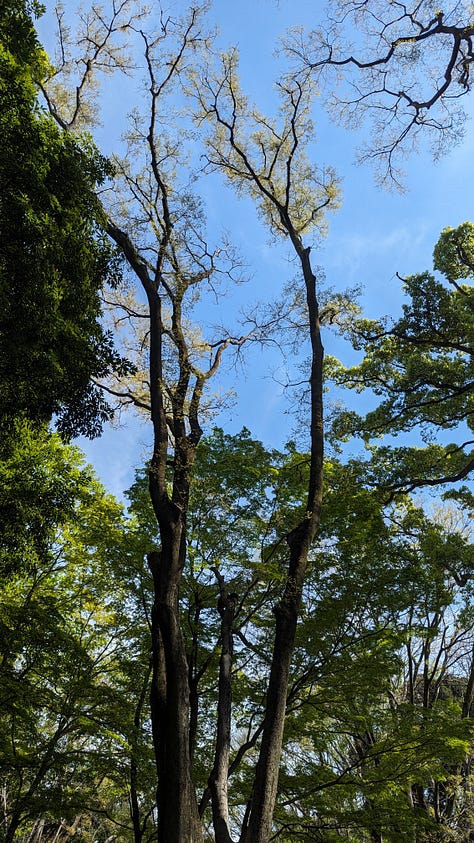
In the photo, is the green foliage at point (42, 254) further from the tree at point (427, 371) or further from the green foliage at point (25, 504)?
the tree at point (427, 371)

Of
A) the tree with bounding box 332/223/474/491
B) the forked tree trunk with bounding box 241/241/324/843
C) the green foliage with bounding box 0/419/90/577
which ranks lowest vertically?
the forked tree trunk with bounding box 241/241/324/843

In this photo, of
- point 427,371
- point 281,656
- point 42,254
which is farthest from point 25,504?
point 427,371

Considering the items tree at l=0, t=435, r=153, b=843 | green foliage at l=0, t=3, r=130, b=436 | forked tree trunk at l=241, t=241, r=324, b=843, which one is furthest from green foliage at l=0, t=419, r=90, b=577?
forked tree trunk at l=241, t=241, r=324, b=843

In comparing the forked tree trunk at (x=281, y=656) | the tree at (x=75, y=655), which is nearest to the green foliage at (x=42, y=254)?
the tree at (x=75, y=655)

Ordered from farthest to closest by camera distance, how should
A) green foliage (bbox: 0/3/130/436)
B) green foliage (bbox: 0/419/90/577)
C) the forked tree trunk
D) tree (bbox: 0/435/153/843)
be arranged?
1. tree (bbox: 0/435/153/843)
2. green foliage (bbox: 0/419/90/577)
3. green foliage (bbox: 0/3/130/436)
4. the forked tree trunk

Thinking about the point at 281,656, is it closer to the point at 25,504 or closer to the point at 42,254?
the point at 25,504

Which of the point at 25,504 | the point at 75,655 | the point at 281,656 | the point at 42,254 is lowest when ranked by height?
the point at 281,656

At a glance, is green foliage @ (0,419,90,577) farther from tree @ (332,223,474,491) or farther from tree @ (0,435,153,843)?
tree @ (332,223,474,491)

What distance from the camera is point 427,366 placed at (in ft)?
35.0

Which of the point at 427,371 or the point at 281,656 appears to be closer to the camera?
the point at 281,656

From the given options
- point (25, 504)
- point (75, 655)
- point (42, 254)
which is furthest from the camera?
point (75, 655)

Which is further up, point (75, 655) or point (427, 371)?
point (427, 371)

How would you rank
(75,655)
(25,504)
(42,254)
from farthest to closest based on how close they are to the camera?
(75,655)
(25,504)
(42,254)

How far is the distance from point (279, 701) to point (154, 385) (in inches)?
143
